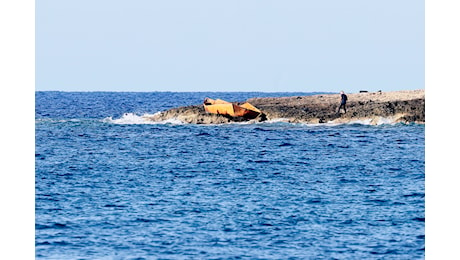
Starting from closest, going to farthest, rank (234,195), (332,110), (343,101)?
(234,195) → (343,101) → (332,110)

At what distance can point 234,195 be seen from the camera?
35.8 metres

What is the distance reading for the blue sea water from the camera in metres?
26.6

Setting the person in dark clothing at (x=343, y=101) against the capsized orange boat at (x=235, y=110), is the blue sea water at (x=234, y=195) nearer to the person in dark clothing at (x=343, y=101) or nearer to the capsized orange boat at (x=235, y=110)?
the person in dark clothing at (x=343, y=101)

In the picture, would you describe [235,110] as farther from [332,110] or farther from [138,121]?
[138,121]

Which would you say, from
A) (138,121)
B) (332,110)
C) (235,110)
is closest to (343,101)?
(332,110)

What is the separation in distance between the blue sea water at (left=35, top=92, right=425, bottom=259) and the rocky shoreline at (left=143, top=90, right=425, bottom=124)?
2430mm

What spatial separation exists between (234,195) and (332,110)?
3284 centimetres

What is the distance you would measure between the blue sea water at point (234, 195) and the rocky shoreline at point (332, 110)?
2.43m

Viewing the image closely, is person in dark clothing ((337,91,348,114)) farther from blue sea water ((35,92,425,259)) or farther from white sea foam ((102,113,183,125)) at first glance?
white sea foam ((102,113,183,125))

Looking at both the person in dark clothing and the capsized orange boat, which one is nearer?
the person in dark clothing

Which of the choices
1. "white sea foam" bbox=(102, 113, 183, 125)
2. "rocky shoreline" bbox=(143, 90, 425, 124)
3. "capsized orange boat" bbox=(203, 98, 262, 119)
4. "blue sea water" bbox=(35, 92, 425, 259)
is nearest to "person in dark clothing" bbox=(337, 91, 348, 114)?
"rocky shoreline" bbox=(143, 90, 425, 124)

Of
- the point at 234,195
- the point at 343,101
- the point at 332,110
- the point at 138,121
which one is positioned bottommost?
the point at 234,195

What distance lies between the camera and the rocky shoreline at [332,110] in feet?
210
